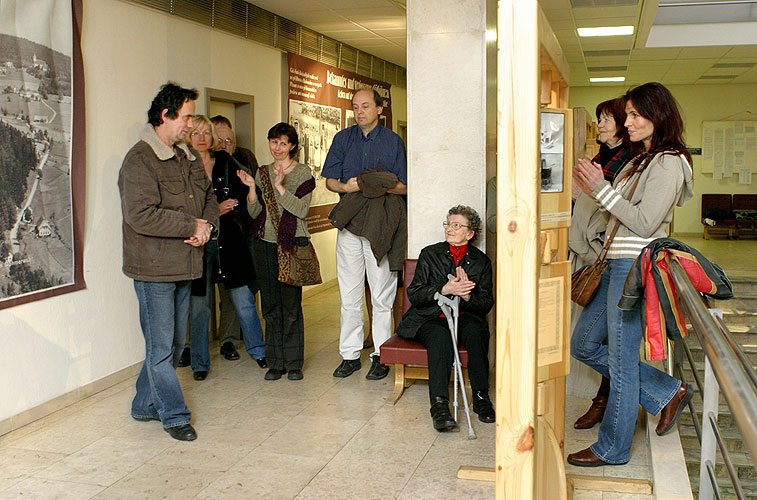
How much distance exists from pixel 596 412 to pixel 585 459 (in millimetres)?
664

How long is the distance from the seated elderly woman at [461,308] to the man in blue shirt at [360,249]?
699mm

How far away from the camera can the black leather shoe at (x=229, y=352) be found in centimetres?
584

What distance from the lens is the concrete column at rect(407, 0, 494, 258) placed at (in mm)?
4988

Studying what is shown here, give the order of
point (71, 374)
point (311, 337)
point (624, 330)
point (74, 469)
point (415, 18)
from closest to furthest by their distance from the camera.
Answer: point (624, 330)
point (74, 469)
point (71, 374)
point (415, 18)
point (311, 337)

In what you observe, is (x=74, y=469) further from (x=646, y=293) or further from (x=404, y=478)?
(x=646, y=293)

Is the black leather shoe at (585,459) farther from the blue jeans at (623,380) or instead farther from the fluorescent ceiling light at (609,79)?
the fluorescent ceiling light at (609,79)

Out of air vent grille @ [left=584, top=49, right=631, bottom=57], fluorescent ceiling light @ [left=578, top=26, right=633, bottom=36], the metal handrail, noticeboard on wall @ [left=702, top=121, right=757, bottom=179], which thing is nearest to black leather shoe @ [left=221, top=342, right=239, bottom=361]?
the metal handrail

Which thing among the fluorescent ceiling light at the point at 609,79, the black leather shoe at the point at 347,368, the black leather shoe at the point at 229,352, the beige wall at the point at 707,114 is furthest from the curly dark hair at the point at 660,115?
the beige wall at the point at 707,114

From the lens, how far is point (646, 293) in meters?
3.14

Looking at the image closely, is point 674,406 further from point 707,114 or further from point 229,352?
point 707,114

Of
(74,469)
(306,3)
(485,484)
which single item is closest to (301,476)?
(485,484)

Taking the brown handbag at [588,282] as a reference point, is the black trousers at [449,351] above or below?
below

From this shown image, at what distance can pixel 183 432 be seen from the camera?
4.10 m

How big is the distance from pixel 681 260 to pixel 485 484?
1.32 m
